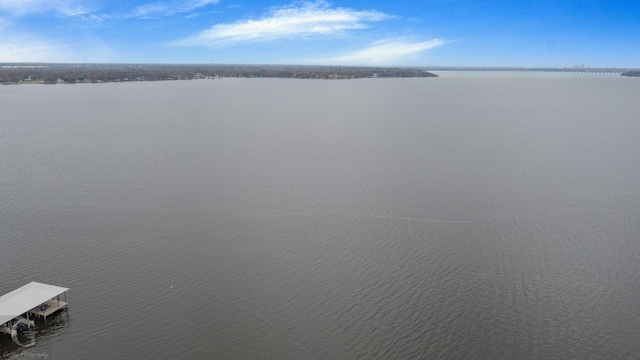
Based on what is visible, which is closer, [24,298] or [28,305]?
[28,305]

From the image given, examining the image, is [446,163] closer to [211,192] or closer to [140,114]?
[211,192]

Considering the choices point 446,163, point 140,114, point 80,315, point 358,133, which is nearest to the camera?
point 80,315

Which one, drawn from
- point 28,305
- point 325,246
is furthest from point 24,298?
point 325,246

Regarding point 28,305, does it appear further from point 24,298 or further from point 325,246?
point 325,246

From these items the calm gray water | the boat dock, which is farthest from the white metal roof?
the calm gray water

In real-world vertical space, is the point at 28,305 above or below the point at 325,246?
above

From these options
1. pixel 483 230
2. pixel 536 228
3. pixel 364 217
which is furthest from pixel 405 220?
pixel 536 228
